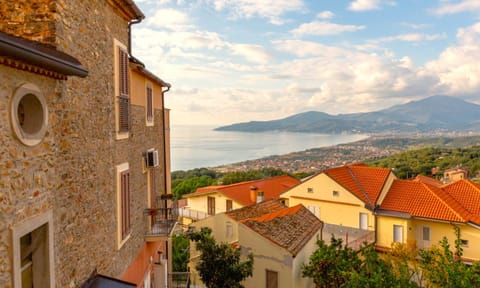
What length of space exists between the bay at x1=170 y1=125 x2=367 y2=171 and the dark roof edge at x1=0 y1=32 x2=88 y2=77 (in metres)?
47.7

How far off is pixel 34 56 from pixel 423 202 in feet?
79.7

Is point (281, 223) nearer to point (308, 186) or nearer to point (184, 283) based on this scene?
point (184, 283)

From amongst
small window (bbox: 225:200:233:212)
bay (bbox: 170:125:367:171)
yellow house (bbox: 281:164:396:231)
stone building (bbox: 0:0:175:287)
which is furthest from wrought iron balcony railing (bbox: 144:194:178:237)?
bay (bbox: 170:125:367:171)

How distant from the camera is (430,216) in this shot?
68.3ft

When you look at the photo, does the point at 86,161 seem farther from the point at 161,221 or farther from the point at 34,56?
the point at 161,221

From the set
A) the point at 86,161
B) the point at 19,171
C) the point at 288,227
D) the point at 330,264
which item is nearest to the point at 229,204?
Answer: the point at 288,227

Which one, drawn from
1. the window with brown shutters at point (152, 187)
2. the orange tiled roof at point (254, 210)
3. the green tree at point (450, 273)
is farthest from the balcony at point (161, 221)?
the orange tiled roof at point (254, 210)

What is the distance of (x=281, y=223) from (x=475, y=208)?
13821 millimetres

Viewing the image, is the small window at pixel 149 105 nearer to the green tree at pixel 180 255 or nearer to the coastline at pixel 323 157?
the green tree at pixel 180 255

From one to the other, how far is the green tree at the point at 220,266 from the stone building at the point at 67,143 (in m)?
5.10

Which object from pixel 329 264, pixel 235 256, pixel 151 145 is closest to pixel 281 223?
pixel 235 256

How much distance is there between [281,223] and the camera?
16.6 m

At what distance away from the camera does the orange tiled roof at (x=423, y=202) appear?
20.6 m

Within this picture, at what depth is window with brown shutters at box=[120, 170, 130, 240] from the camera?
722cm
